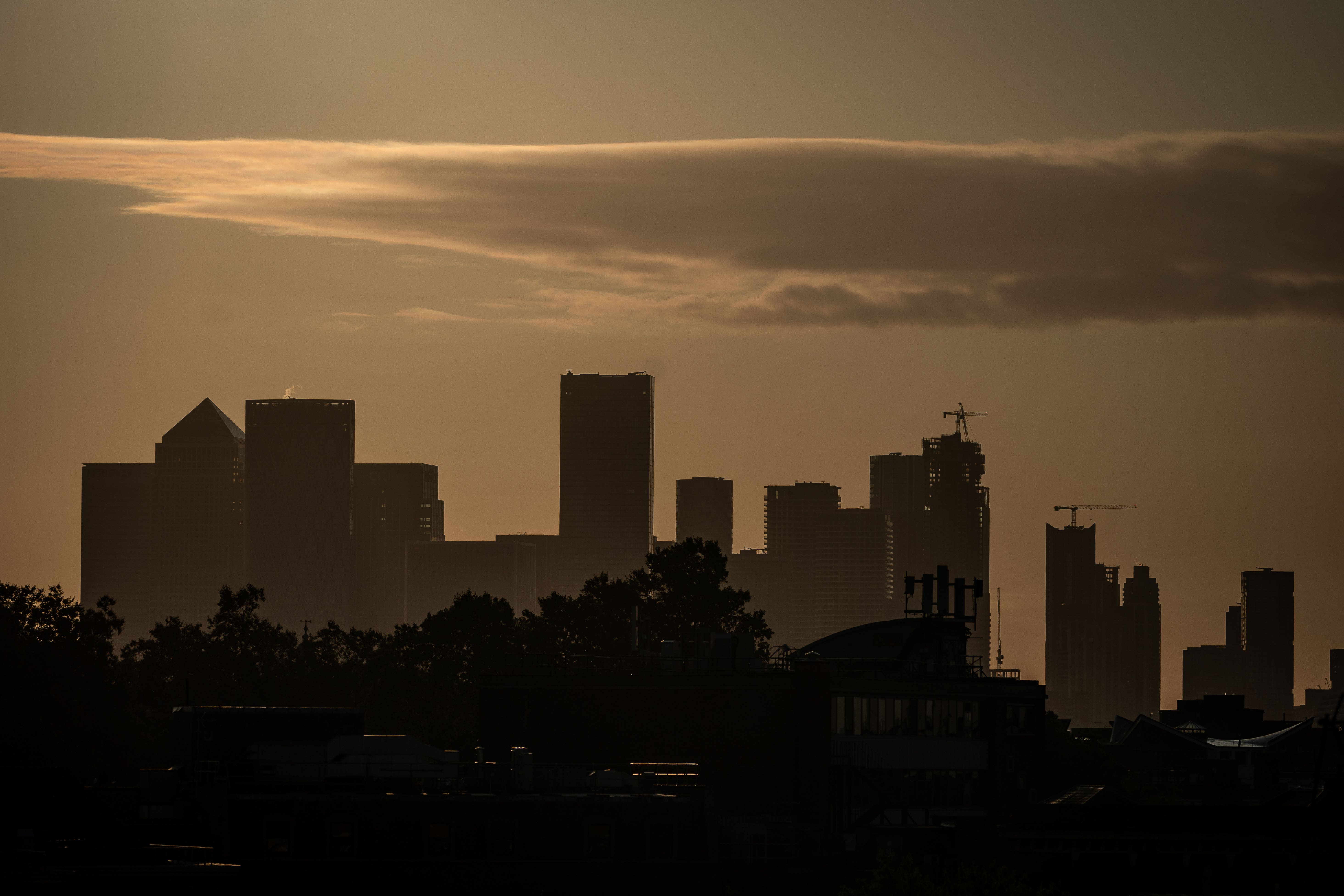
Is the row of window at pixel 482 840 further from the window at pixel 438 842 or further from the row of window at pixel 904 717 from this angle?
the row of window at pixel 904 717

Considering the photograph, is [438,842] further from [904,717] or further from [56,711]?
[56,711]

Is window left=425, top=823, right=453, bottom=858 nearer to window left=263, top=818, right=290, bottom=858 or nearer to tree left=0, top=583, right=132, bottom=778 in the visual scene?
window left=263, top=818, right=290, bottom=858

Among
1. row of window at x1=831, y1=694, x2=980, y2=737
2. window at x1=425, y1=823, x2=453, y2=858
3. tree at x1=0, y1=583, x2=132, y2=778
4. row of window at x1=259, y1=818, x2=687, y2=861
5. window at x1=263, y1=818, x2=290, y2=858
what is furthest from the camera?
tree at x1=0, y1=583, x2=132, y2=778

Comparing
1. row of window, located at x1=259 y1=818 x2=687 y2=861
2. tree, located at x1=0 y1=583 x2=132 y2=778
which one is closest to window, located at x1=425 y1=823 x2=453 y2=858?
row of window, located at x1=259 y1=818 x2=687 y2=861

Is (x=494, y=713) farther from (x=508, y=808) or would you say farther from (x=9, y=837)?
(x=9, y=837)

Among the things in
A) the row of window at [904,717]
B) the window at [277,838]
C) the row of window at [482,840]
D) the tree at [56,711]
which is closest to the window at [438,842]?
the row of window at [482,840]

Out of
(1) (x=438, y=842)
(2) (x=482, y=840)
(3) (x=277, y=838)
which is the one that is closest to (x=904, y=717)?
(2) (x=482, y=840)

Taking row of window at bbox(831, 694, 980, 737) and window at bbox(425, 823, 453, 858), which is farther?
row of window at bbox(831, 694, 980, 737)

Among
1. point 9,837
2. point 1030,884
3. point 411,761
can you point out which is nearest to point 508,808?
point 411,761

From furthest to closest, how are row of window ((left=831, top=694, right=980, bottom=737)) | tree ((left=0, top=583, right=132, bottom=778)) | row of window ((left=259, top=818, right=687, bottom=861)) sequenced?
tree ((left=0, top=583, right=132, bottom=778)), row of window ((left=831, top=694, right=980, bottom=737)), row of window ((left=259, top=818, right=687, bottom=861))

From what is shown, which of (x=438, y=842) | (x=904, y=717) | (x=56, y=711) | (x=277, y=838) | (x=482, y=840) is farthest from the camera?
(x=56, y=711)

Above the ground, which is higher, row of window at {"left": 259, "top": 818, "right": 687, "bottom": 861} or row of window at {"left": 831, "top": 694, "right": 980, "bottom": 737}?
row of window at {"left": 831, "top": 694, "right": 980, "bottom": 737}

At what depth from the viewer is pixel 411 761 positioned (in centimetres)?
9875

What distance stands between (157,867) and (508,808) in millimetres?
23564
